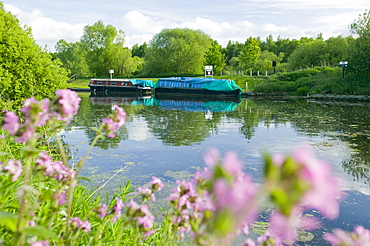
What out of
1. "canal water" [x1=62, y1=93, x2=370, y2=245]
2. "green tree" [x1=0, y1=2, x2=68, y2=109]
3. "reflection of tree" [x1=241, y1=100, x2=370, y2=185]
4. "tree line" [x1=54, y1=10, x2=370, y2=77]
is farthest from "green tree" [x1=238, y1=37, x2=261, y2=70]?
"green tree" [x1=0, y1=2, x2=68, y2=109]

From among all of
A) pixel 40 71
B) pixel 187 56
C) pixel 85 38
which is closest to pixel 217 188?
pixel 40 71

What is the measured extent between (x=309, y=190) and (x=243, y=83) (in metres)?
34.9

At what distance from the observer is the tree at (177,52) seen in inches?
1897

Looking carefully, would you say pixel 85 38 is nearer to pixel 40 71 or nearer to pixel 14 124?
pixel 40 71

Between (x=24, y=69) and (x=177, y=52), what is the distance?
4072cm

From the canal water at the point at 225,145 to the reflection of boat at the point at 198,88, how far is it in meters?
13.0

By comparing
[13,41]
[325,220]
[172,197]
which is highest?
[13,41]

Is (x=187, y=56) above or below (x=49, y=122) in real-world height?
above

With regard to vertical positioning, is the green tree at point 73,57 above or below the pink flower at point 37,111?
above

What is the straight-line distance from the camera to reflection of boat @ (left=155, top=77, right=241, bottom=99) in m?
28.0

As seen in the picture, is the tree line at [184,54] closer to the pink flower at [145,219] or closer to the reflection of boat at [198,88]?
the reflection of boat at [198,88]

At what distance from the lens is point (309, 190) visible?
20.4 inches

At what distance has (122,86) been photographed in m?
34.4

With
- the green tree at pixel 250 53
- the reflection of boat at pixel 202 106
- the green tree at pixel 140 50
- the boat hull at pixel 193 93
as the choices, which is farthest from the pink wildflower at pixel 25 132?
the green tree at pixel 140 50
